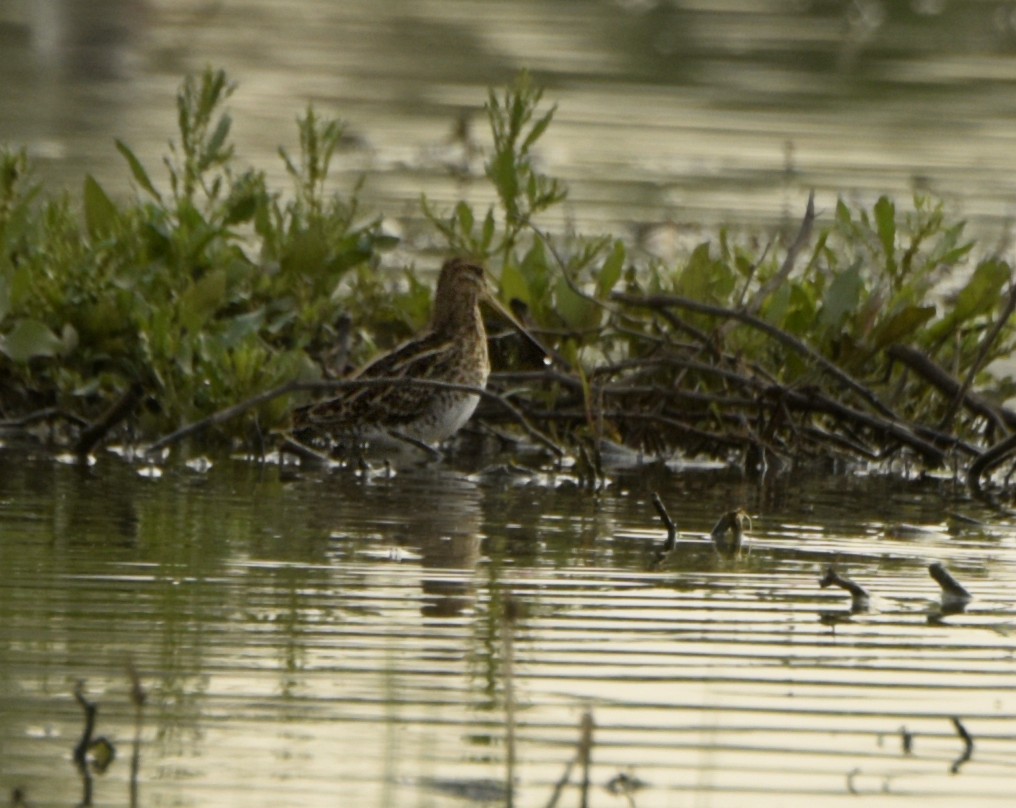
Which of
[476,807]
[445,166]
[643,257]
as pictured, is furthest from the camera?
[445,166]

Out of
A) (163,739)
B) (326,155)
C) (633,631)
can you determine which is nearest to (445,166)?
(326,155)

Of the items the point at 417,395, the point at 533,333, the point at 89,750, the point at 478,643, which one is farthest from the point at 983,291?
the point at 89,750

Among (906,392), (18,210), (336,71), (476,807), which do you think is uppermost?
(336,71)

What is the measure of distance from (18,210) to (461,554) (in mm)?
2526

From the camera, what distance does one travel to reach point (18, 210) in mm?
7516

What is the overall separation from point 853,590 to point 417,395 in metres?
2.33

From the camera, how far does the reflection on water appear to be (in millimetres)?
12680

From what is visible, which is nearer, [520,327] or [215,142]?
[520,327]

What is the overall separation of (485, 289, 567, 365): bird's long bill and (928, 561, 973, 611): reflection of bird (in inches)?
88.2

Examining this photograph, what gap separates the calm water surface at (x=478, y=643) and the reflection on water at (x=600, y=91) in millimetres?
4897

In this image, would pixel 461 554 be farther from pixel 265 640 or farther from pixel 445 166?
pixel 445 166

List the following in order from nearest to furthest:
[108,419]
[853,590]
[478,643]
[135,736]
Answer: [135,736] < [478,643] < [853,590] < [108,419]

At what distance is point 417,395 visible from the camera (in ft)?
23.7

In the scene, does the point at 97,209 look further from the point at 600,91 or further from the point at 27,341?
the point at 600,91
